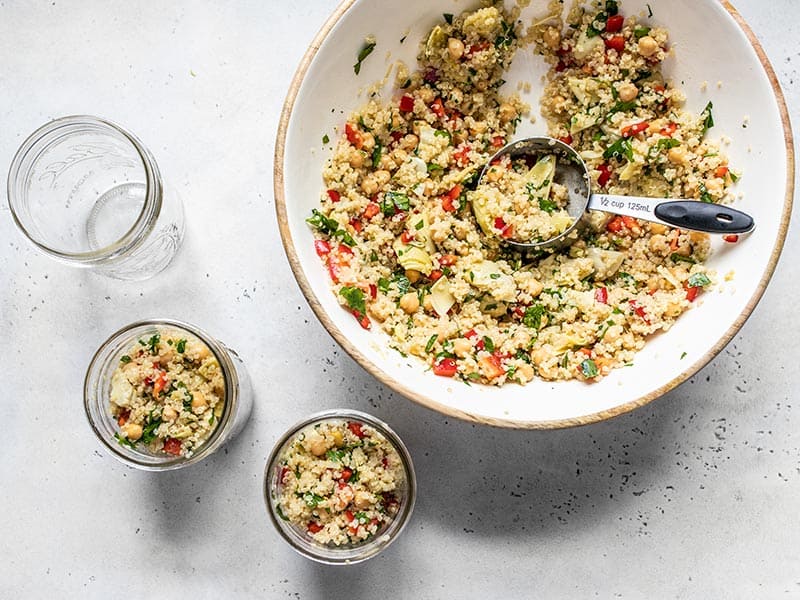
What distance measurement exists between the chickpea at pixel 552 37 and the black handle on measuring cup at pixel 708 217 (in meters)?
0.52

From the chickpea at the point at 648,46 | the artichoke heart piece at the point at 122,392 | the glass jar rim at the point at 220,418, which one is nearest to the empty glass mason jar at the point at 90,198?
the glass jar rim at the point at 220,418

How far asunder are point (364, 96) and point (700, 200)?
→ 34.4 inches

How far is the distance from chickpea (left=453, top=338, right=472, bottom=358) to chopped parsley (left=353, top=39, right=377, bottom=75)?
717 mm

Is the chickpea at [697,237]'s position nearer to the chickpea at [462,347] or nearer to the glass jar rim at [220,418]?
the chickpea at [462,347]

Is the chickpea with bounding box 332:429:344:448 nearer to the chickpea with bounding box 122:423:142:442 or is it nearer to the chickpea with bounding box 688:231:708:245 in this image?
the chickpea with bounding box 122:423:142:442

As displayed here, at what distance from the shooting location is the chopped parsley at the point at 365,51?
6.54 ft

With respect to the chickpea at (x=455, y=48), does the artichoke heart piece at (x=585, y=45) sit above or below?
below

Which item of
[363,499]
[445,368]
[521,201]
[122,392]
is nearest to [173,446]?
[122,392]

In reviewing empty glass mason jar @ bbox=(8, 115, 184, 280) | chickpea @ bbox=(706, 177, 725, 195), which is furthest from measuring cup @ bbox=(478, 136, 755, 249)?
empty glass mason jar @ bbox=(8, 115, 184, 280)

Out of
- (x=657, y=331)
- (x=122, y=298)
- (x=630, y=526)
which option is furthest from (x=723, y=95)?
(x=122, y=298)

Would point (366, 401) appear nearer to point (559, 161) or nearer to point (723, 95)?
point (559, 161)

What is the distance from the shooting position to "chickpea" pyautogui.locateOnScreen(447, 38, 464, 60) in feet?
6.71

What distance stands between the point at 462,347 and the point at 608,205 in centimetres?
51

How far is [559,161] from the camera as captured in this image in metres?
2.16
